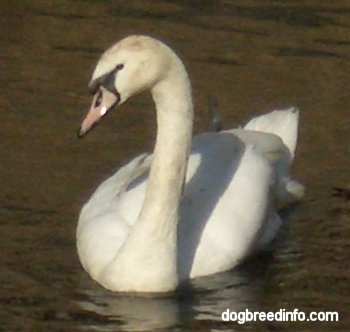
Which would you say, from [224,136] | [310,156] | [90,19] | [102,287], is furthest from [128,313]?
[90,19]

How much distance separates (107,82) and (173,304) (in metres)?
1.33

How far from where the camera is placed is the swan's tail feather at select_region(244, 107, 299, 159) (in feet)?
42.1

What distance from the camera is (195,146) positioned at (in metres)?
12.0

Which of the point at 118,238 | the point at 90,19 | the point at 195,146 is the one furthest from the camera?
the point at 90,19

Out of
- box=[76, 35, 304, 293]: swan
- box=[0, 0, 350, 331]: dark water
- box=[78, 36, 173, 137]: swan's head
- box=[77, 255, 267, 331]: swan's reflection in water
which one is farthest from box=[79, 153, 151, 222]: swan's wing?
box=[78, 36, 173, 137]: swan's head

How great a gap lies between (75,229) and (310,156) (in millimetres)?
2004

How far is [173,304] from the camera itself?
10.7 meters

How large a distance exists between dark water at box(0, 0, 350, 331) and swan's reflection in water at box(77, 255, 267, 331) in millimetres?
11

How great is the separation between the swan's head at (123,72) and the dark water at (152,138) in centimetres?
113

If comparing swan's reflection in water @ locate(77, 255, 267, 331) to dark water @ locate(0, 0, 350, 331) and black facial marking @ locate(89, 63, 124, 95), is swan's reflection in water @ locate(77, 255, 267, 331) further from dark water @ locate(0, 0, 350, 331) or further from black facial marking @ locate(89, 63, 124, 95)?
black facial marking @ locate(89, 63, 124, 95)

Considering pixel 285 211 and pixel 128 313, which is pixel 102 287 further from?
pixel 285 211

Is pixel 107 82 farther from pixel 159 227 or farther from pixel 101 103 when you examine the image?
pixel 159 227

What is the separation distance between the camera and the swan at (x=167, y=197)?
1030 centimetres

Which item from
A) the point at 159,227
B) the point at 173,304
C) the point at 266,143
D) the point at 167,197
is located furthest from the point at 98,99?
the point at 266,143
